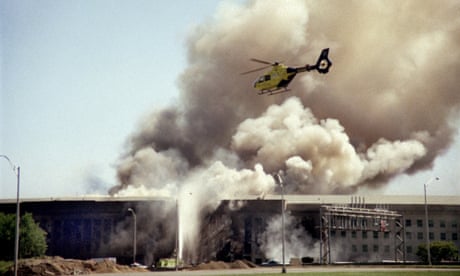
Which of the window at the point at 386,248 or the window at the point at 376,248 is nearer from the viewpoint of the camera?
the window at the point at 376,248

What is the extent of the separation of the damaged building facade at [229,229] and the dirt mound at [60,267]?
3992 cm

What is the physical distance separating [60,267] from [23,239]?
99.6 feet

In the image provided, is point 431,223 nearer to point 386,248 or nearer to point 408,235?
point 408,235

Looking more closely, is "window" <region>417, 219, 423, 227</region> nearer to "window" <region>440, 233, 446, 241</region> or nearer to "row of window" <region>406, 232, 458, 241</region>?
"row of window" <region>406, 232, 458, 241</region>

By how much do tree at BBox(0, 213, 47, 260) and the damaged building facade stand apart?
20542 mm

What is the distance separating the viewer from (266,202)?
130500 millimetres

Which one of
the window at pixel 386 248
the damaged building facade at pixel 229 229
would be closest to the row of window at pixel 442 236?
the damaged building facade at pixel 229 229

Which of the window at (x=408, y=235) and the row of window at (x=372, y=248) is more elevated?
the window at (x=408, y=235)

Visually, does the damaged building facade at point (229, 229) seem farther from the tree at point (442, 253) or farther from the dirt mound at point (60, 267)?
the dirt mound at point (60, 267)

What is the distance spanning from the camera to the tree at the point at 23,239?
107 meters

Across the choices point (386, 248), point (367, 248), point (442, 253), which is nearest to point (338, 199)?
point (367, 248)

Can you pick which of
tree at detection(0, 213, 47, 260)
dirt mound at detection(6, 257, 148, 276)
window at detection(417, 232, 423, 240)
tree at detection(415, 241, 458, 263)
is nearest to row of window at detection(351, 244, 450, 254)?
window at detection(417, 232, 423, 240)

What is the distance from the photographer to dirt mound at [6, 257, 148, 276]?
75688 millimetres

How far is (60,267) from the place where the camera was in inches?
3132
